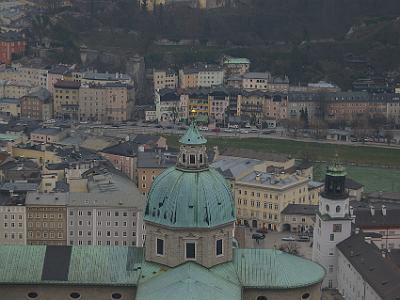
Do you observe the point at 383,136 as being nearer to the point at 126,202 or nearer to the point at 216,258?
the point at 126,202

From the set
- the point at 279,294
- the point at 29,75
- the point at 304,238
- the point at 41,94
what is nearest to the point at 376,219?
the point at 304,238

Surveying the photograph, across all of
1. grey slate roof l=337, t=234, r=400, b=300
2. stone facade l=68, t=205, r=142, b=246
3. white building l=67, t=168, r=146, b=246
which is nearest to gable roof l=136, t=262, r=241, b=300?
grey slate roof l=337, t=234, r=400, b=300

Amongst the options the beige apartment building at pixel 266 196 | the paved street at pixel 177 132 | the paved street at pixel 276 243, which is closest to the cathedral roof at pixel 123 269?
the paved street at pixel 276 243

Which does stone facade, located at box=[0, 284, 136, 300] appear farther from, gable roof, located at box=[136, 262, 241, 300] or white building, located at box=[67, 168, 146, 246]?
white building, located at box=[67, 168, 146, 246]

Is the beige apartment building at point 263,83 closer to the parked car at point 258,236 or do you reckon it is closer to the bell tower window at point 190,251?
the parked car at point 258,236

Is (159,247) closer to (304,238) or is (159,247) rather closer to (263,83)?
(304,238)

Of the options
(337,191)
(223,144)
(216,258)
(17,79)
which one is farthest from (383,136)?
(216,258)
